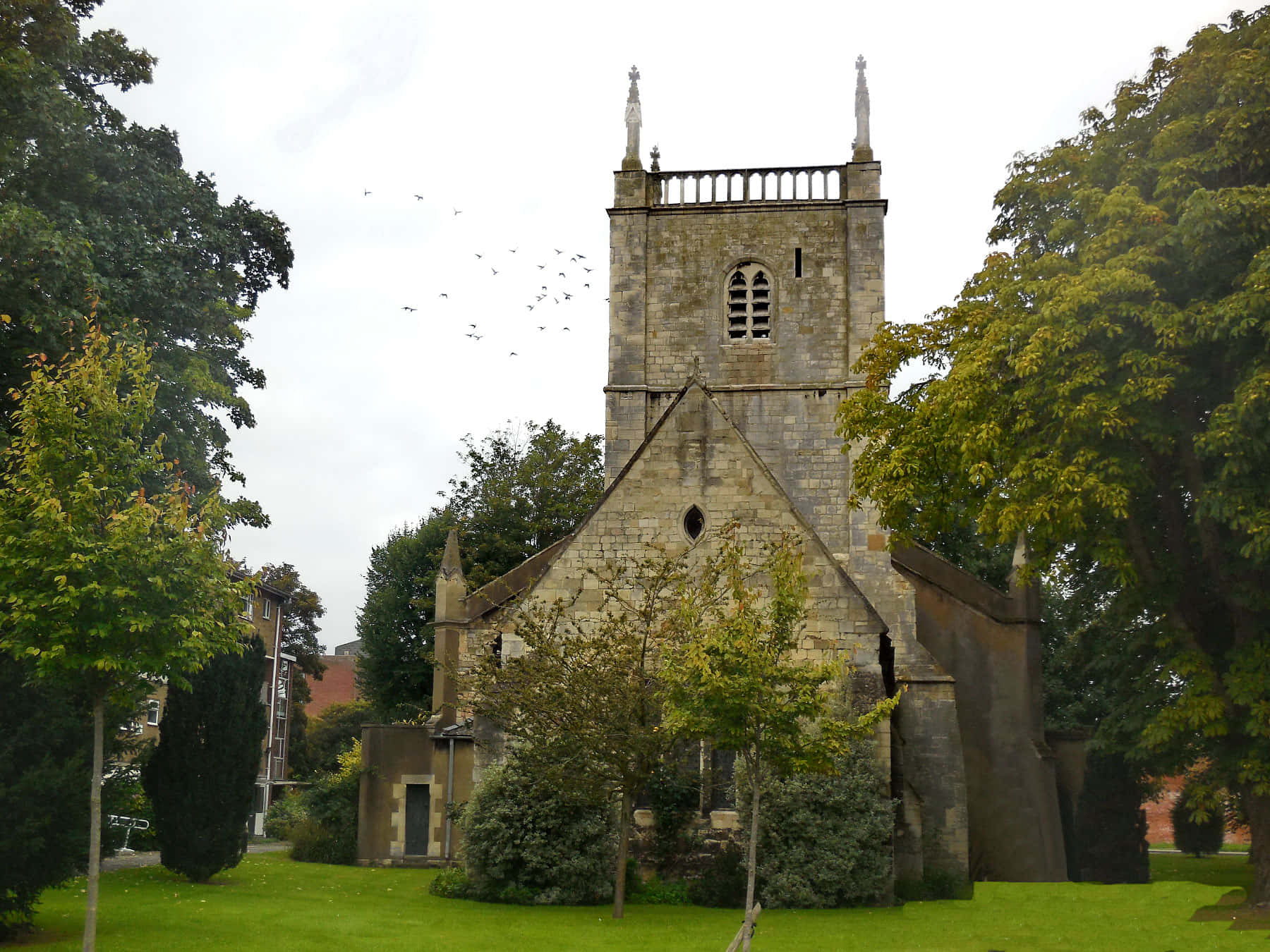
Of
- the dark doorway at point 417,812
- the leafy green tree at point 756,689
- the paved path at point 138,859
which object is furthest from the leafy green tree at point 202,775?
the leafy green tree at point 756,689

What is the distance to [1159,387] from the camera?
642 inches

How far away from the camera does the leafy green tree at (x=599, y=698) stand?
17375mm

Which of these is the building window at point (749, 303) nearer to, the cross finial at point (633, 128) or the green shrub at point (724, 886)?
the cross finial at point (633, 128)

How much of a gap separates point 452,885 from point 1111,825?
1799 cm

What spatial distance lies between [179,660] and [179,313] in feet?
42.8

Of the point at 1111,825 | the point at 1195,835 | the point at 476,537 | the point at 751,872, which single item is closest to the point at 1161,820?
the point at 1195,835

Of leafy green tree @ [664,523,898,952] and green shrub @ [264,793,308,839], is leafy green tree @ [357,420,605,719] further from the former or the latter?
leafy green tree @ [664,523,898,952]

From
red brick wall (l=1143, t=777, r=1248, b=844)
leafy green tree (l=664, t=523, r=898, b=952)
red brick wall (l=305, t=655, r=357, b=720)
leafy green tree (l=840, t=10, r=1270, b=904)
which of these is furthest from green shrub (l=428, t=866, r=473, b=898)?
red brick wall (l=305, t=655, r=357, b=720)

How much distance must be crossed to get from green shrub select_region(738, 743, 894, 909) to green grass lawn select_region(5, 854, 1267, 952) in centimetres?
37

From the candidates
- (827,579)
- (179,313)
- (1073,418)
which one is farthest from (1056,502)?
(179,313)

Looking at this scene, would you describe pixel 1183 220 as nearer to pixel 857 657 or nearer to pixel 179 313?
pixel 857 657

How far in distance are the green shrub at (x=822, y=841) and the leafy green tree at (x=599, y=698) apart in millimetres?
2171

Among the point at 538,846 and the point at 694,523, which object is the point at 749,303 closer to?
the point at 694,523

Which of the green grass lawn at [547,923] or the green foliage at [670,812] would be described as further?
the green foliage at [670,812]
